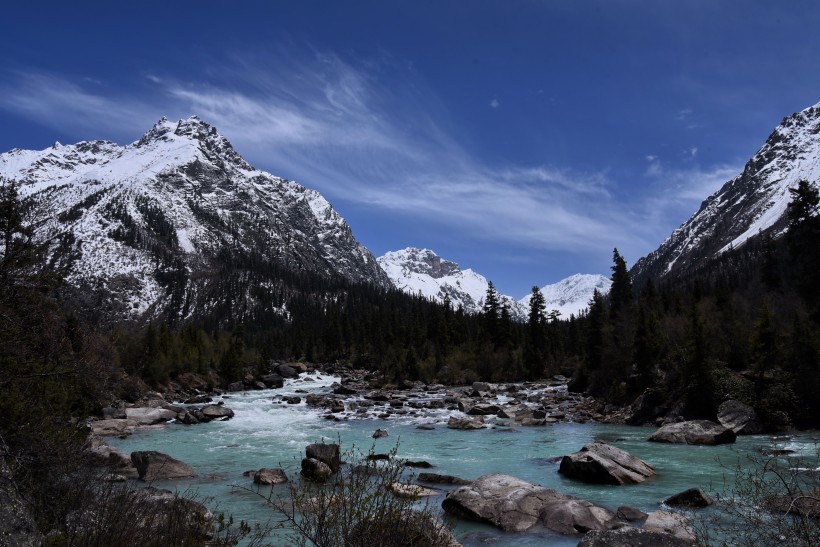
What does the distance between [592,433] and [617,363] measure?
18477mm

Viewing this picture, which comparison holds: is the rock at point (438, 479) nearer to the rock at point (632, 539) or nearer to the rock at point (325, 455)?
the rock at point (325, 455)

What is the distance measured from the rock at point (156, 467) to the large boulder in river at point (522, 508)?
11.9 m

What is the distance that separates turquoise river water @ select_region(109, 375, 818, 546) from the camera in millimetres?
17078

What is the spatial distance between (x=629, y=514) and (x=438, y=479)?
7409 millimetres

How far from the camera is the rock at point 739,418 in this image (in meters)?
29.8

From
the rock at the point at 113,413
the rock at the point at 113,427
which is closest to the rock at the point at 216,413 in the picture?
the rock at the point at 113,413

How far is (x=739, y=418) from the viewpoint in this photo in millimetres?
30438

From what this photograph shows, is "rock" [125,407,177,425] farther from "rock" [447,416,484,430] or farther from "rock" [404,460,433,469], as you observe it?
"rock" [404,460,433,469]

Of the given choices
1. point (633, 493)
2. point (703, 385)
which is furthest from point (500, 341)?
point (633, 493)

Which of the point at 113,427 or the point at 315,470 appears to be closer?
the point at 315,470

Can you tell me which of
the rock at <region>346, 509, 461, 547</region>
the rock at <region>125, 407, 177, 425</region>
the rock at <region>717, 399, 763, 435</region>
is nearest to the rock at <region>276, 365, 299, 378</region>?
the rock at <region>125, 407, 177, 425</region>

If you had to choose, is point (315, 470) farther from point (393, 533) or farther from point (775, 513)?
point (775, 513)

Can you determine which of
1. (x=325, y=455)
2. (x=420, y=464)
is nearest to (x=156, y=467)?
(x=325, y=455)

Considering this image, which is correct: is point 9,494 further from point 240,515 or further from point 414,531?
point 240,515
